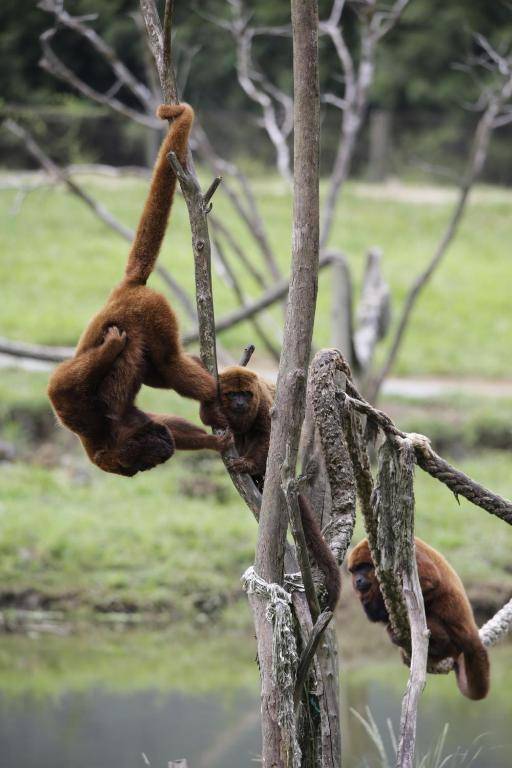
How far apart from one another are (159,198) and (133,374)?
2.41ft

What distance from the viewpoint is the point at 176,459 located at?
38.8 feet

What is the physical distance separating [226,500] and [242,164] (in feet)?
45.9

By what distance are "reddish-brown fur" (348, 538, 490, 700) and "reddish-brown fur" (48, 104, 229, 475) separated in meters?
1.48

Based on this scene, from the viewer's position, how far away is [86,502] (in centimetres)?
1071

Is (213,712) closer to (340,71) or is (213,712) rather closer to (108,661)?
(108,661)

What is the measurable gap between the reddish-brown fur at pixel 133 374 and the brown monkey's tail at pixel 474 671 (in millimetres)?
1837

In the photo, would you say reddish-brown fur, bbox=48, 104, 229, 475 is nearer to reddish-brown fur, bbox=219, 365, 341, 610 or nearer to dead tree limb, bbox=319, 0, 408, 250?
reddish-brown fur, bbox=219, 365, 341, 610

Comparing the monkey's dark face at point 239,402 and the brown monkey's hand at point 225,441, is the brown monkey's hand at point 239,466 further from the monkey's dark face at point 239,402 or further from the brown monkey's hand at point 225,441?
the monkey's dark face at point 239,402

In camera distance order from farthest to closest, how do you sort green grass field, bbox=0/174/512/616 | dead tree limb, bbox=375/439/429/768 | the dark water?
1. green grass field, bbox=0/174/512/616
2. the dark water
3. dead tree limb, bbox=375/439/429/768

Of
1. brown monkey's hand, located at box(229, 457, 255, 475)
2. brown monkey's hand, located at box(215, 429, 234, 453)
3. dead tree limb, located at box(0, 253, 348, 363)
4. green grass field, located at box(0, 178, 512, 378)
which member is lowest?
brown monkey's hand, located at box(229, 457, 255, 475)

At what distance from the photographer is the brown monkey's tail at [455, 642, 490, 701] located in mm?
5410

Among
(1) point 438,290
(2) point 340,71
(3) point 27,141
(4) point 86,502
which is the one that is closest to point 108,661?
(4) point 86,502

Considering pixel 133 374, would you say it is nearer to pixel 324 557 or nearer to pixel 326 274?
pixel 324 557

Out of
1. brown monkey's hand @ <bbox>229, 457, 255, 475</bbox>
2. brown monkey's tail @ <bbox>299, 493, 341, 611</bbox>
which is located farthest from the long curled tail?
brown monkey's tail @ <bbox>299, 493, 341, 611</bbox>
